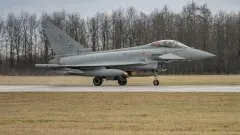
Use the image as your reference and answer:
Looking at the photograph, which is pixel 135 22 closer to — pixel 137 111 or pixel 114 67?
pixel 114 67

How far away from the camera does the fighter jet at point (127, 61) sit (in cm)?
3095

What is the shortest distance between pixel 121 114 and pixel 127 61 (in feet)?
55.4

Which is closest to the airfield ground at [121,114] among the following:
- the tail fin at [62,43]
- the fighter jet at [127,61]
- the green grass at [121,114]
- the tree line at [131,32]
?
the green grass at [121,114]

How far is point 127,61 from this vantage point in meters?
31.6

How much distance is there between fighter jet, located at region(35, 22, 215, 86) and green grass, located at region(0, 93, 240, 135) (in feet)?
32.3

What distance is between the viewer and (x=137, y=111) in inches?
611

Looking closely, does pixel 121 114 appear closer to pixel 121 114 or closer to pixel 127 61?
pixel 121 114

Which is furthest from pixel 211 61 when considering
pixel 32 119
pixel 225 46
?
pixel 32 119

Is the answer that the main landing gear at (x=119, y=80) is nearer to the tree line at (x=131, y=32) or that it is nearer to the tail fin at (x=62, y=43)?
the tail fin at (x=62, y=43)

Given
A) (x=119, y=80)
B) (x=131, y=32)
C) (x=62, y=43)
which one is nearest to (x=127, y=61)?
(x=119, y=80)

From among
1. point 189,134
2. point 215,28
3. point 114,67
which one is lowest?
point 189,134

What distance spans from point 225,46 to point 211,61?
6.96m

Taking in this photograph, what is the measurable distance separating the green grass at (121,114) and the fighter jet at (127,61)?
985 centimetres

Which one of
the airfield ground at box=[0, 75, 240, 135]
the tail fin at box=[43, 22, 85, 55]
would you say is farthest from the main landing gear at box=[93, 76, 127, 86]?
the airfield ground at box=[0, 75, 240, 135]
